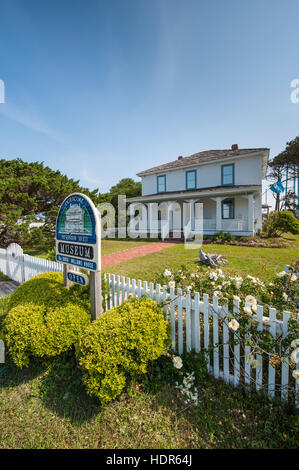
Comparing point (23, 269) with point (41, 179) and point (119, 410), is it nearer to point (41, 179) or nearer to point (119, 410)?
point (41, 179)

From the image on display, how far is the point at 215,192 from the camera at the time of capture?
15633 mm

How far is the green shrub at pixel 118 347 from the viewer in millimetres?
2344

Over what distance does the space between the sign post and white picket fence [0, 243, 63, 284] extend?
1.89m

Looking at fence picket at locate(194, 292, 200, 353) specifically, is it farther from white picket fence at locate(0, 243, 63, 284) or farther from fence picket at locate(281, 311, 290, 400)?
white picket fence at locate(0, 243, 63, 284)

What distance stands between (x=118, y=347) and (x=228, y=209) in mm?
16995

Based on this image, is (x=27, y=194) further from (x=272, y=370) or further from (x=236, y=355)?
(x=272, y=370)

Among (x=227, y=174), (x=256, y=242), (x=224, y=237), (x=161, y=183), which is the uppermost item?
(x=161, y=183)

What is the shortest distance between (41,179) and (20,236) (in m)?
2.99

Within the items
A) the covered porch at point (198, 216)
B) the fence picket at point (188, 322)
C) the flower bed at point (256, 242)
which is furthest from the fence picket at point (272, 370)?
the covered porch at point (198, 216)

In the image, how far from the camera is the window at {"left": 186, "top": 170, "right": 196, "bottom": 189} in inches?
749

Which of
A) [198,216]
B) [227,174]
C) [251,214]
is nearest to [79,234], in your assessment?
[251,214]

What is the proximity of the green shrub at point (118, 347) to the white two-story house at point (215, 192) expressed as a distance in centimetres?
1404

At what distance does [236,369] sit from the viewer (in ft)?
8.55

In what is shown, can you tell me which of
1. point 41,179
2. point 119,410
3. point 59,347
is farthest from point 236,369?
point 41,179
